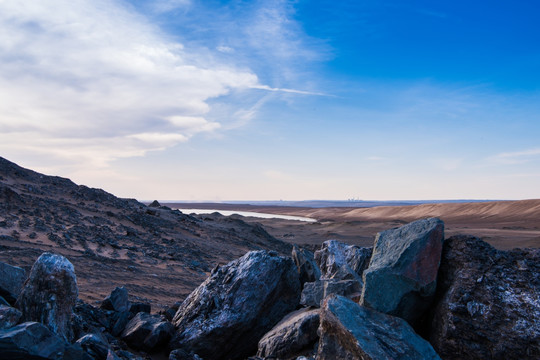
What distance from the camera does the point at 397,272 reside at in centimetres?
560

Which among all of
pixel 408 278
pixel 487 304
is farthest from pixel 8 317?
pixel 487 304

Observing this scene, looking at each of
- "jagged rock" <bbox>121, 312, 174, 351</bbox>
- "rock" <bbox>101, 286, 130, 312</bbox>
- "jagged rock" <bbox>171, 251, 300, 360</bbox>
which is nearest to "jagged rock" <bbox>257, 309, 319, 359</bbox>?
"jagged rock" <bbox>171, 251, 300, 360</bbox>

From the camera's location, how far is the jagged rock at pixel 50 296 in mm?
5293

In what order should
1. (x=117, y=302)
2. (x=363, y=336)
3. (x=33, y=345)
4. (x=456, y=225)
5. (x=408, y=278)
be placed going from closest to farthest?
(x=33, y=345) < (x=363, y=336) < (x=408, y=278) < (x=117, y=302) < (x=456, y=225)

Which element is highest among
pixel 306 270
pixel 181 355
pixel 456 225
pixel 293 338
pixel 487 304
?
pixel 487 304

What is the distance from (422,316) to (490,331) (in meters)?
1.11

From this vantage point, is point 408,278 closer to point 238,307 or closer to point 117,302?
point 238,307

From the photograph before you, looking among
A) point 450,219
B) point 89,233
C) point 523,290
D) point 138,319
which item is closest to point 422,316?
point 523,290

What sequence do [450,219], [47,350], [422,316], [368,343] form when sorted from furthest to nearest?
[450,219] < [422,316] < [368,343] < [47,350]

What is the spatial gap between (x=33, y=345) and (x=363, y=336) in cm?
369

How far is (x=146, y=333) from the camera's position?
6.75m

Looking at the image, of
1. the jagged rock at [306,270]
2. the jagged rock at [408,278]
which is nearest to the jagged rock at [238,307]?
the jagged rock at [306,270]

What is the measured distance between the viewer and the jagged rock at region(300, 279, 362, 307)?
6609 mm

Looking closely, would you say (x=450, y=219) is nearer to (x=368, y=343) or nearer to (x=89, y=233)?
(x=89, y=233)
